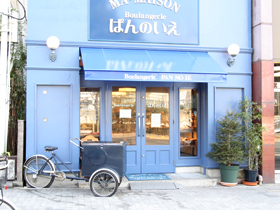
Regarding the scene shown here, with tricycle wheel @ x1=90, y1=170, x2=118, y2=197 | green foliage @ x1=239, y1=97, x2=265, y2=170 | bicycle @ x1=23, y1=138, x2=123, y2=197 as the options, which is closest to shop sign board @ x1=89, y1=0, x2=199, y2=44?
green foliage @ x1=239, y1=97, x2=265, y2=170

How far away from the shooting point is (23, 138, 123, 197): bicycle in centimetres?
643

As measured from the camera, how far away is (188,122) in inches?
334

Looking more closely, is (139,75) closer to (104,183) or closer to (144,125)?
(144,125)

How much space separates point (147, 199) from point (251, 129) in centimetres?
339

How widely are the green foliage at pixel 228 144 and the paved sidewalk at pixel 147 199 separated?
2.42 feet

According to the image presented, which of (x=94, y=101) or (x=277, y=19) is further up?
(x=277, y=19)

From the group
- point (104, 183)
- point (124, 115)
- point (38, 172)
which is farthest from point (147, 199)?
point (38, 172)

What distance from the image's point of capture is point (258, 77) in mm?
8133

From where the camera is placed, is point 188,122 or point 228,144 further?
point 188,122

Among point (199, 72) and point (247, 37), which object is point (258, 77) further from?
point (199, 72)

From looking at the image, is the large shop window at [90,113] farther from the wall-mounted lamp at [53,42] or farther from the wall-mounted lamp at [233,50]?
the wall-mounted lamp at [233,50]

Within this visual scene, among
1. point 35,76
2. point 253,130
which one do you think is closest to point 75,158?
point 35,76

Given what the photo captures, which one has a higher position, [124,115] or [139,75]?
A: [139,75]

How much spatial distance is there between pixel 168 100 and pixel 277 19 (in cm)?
368
